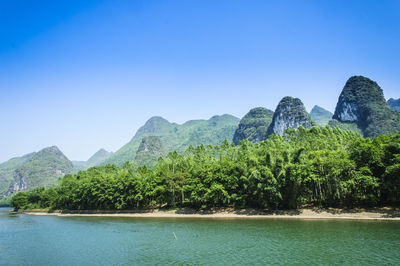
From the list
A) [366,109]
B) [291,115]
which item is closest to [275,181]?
[366,109]

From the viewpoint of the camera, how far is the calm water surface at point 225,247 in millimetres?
18156

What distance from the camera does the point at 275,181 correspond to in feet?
134

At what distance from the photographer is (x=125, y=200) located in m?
58.2

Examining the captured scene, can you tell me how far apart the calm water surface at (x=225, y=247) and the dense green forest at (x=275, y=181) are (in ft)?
31.1

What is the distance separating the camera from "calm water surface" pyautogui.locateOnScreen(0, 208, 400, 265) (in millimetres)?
18156

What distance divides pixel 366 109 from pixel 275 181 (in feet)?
513

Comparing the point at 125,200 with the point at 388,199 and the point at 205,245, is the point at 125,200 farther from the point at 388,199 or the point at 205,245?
the point at 388,199

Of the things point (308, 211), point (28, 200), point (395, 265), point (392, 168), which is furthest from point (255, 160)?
point (28, 200)

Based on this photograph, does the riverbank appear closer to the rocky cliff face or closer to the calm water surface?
the calm water surface

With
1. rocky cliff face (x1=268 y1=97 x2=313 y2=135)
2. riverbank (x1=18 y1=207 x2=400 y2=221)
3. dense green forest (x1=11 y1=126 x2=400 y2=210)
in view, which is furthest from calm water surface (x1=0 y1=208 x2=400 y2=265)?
rocky cliff face (x1=268 y1=97 x2=313 y2=135)

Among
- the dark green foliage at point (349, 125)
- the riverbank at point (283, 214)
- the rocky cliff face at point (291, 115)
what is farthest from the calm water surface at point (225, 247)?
the rocky cliff face at point (291, 115)

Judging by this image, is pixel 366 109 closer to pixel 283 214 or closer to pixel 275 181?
pixel 275 181

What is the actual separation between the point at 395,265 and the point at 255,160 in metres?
30.9

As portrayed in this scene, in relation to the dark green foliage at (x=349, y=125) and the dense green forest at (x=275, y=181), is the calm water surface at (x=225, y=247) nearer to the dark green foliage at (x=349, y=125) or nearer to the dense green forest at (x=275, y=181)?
the dense green forest at (x=275, y=181)
